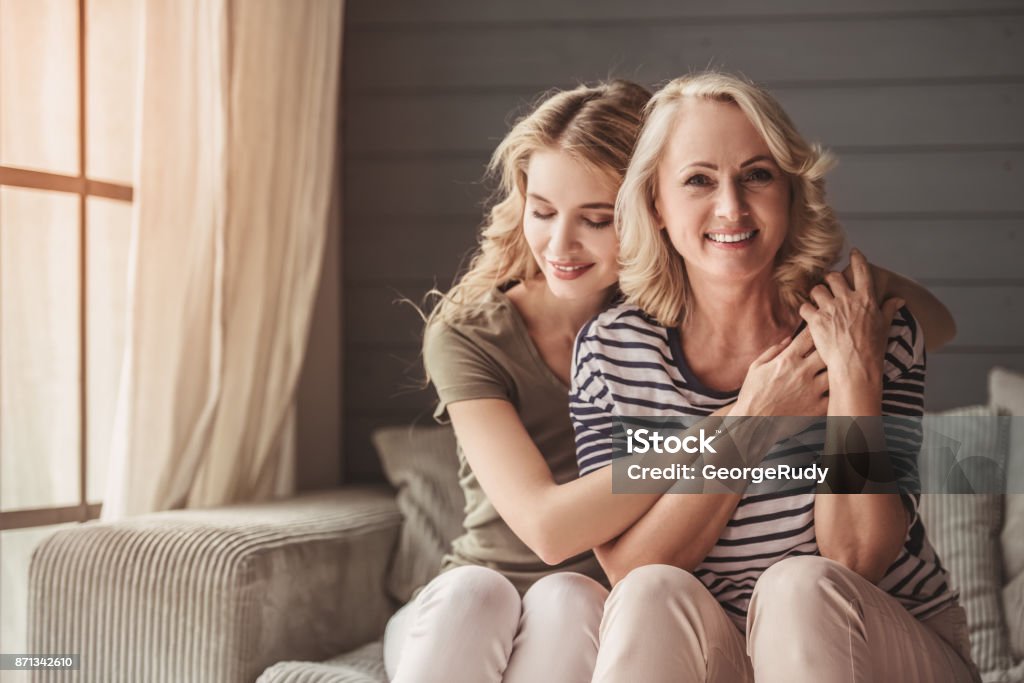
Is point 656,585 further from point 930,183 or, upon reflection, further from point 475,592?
point 930,183

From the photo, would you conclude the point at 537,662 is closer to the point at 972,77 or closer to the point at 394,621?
the point at 394,621

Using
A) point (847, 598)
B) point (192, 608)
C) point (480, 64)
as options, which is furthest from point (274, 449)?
point (847, 598)

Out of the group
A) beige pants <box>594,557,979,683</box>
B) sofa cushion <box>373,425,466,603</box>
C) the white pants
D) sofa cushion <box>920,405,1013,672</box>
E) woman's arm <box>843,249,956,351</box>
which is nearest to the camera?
beige pants <box>594,557,979,683</box>

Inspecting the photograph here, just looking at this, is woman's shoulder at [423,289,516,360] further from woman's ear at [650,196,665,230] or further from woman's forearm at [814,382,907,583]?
woman's forearm at [814,382,907,583]

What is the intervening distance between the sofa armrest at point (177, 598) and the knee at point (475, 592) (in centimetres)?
34

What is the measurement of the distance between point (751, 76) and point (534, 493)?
121 cm

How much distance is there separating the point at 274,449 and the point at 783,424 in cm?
111

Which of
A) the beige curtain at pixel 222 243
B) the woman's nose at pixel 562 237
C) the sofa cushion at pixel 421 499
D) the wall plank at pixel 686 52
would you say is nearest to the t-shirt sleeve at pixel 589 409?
the woman's nose at pixel 562 237

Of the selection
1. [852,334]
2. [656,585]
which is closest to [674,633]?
[656,585]

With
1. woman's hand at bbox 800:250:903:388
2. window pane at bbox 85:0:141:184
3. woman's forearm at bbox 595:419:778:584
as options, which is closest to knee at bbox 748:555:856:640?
woman's forearm at bbox 595:419:778:584

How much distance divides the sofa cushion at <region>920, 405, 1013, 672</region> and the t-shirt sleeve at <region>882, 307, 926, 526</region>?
48 cm

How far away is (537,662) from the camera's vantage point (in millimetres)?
1101

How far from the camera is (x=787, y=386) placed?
3.68 ft

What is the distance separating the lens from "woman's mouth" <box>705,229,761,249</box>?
1166 millimetres
